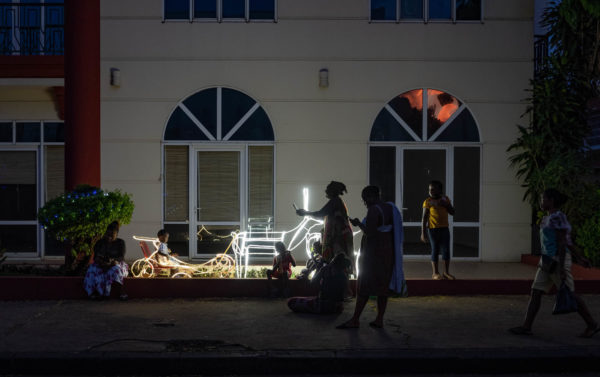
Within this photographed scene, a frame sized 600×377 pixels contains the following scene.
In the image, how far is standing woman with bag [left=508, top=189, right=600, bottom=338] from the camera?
6.46 meters

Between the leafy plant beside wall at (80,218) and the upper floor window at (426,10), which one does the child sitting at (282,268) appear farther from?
the upper floor window at (426,10)

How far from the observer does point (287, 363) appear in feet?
19.5

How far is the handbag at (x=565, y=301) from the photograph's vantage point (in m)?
6.36

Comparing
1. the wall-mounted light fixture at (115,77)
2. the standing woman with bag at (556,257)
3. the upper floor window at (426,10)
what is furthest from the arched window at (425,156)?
the standing woman with bag at (556,257)

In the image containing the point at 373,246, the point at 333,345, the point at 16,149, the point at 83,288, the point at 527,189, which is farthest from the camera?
the point at 16,149

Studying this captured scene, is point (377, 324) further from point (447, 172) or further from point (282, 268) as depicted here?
point (447, 172)

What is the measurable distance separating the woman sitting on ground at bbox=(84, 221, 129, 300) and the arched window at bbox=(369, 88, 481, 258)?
5483 millimetres

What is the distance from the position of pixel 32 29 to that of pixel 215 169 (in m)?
4.86

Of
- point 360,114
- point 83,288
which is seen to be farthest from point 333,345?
point 360,114

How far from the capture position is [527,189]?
1184 centimetres

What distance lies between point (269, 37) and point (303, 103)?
151 centimetres

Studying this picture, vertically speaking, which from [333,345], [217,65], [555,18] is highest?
[555,18]

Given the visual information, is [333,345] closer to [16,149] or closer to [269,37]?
[269,37]

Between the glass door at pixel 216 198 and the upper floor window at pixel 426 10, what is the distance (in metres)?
4.16
